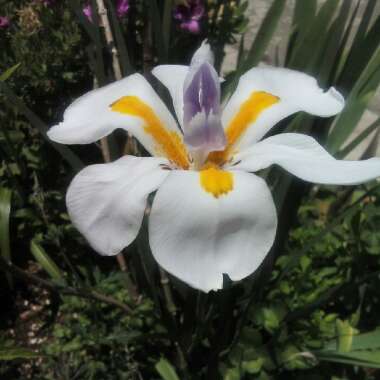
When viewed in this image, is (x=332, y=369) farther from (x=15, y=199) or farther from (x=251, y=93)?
(x=15, y=199)

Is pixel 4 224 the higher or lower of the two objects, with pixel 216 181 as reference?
lower

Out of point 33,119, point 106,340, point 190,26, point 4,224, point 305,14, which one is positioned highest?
point 305,14

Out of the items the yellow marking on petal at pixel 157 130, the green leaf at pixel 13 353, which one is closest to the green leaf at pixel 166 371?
the green leaf at pixel 13 353

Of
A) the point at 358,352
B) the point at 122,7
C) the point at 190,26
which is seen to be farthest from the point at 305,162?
the point at 190,26

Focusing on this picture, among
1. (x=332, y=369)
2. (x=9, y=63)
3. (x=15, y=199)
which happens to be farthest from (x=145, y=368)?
(x=9, y=63)

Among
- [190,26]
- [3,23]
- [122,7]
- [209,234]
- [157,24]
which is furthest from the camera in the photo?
[190,26]

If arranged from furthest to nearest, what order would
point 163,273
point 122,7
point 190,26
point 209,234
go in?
point 190,26 < point 122,7 < point 163,273 < point 209,234

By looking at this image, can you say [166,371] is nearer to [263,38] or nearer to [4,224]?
[4,224]
